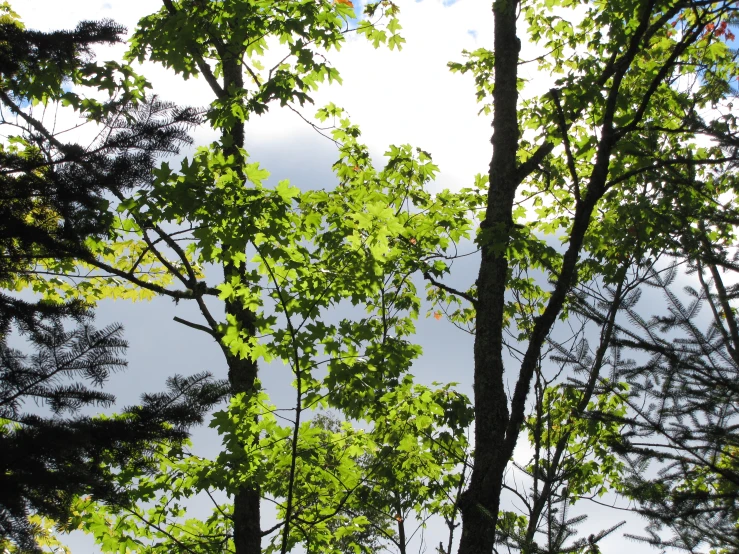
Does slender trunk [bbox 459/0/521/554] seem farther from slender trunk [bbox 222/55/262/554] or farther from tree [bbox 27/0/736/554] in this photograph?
slender trunk [bbox 222/55/262/554]

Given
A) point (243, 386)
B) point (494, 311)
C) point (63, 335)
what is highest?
point (494, 311)

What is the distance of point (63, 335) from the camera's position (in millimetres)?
3689

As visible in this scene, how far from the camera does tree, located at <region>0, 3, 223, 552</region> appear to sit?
3.09 meters

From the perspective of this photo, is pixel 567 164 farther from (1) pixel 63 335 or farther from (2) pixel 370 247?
(1) pixel 63 335

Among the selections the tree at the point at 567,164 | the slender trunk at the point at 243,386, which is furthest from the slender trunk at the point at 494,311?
the slender trunk at the point at 243,386

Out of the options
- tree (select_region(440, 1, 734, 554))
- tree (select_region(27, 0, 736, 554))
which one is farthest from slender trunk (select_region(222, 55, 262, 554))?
tree (select_region(440, 1, 734, 554))

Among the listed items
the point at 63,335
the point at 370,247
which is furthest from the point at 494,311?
the point at 63,335

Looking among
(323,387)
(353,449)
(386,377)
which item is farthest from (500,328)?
(353,449)

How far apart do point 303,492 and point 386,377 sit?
1.83m

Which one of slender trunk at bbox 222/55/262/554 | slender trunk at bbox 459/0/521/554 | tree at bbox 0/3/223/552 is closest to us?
tree at bbox 0/3/223/552

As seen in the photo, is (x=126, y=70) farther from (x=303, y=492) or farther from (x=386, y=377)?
(x=303, y=492)

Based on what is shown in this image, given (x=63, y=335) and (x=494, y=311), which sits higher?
(x=494, y=311)

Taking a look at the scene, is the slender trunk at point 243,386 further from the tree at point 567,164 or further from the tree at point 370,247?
the tree at point 567,164

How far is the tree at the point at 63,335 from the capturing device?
3086 millimetres
